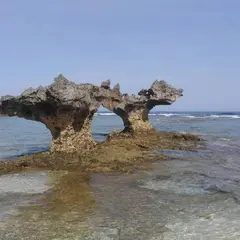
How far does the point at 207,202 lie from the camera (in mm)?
9820

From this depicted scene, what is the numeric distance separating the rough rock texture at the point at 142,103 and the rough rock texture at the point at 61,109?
26.4 ft

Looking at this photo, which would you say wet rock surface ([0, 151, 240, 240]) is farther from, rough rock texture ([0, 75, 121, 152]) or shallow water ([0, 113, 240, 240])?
rough rock texture ([0, 75, 121, 152])

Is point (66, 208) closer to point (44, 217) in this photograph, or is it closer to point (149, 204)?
point (44, 217)

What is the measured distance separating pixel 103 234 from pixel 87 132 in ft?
39.3

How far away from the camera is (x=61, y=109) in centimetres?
1734

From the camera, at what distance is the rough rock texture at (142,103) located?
89.7 ft

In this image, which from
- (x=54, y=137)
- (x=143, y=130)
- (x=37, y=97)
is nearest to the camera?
(x=37, y=97)

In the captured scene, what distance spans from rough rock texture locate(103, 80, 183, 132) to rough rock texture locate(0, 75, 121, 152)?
805 cm

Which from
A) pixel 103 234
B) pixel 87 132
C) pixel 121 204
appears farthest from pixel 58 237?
pixel 87 132

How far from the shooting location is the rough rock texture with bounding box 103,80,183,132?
2733 cm

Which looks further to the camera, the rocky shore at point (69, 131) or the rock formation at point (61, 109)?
the rock formation at point (61, 109)

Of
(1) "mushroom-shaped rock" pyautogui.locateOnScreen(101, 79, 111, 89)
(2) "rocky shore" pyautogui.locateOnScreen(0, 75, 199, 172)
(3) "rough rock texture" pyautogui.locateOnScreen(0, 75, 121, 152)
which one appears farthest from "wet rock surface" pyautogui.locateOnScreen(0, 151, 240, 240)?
(1) "mushroom-shaped rock" pyautogui.locateOnScreen(101, 79, 111, 89)

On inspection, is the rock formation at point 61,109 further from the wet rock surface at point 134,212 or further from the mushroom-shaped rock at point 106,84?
the wet rock surface at point 134,212

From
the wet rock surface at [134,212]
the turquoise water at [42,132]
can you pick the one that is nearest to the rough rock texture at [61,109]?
the turquoise water at [42,132]
